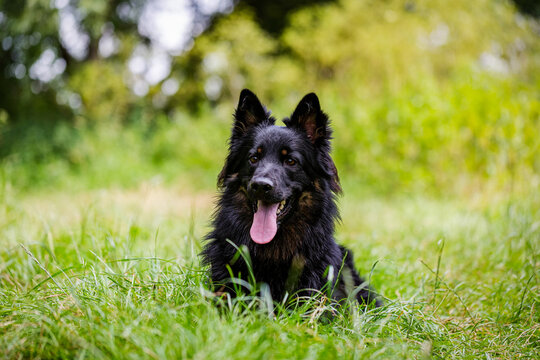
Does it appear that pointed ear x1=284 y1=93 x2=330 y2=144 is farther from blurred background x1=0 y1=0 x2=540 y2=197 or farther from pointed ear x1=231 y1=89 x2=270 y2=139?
blurred background x1=0 y1=0 x2=540 y2=197

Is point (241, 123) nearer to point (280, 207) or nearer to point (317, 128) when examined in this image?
point (317, 128)

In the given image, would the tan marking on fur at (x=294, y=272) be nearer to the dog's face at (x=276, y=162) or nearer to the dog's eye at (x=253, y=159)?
the dog's face at (x=276, y=162)

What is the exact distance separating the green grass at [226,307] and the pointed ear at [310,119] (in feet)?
3.31

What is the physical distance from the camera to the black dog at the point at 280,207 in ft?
8.34

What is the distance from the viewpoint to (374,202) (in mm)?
7469

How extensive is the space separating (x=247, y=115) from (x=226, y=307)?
1.45m

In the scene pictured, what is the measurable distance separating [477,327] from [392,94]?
6.94 meters

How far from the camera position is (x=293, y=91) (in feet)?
43.8


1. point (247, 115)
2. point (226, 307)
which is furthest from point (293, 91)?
point (226, 307)

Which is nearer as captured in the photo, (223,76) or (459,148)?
(459,148)

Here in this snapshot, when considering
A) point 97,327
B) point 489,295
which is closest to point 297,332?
point 97,327

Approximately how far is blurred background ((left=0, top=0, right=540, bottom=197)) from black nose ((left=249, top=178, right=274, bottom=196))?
13.9ft

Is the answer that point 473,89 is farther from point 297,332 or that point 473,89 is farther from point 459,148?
point 297,332

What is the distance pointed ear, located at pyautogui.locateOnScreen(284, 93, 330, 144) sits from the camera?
2.79 m
